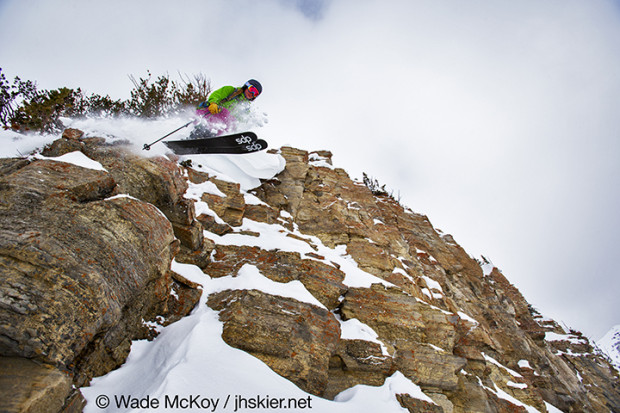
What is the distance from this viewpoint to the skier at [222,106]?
12773 millimetres

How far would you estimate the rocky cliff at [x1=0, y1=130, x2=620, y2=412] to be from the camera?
4.84 m

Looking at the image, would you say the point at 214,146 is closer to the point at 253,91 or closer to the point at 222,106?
the point at 222,106

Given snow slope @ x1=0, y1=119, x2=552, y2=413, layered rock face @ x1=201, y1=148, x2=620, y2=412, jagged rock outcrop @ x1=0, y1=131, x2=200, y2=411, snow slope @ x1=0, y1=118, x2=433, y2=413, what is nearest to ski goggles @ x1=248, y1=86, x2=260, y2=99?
snow slope @ x1=0, y1=119, x2=552, y2=413

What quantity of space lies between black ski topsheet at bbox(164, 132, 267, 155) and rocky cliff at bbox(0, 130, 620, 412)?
116cm

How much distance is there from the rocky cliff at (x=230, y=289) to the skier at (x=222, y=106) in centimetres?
189

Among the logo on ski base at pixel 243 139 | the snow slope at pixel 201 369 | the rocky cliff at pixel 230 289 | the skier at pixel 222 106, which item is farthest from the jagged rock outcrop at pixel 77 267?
the skier at pixel 222 106

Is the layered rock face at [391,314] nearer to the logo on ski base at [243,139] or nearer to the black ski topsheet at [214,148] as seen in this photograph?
the black ski topsheet at [214,148]

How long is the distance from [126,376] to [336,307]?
679 cm

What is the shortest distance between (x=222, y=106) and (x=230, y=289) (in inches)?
323

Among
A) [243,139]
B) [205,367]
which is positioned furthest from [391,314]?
[243,139]

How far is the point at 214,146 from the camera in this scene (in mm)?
12555

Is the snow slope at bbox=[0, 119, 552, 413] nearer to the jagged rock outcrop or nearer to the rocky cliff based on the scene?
the rocky cliff

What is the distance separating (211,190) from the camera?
13.2m

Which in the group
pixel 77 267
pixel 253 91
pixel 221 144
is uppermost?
pixel 253 91
